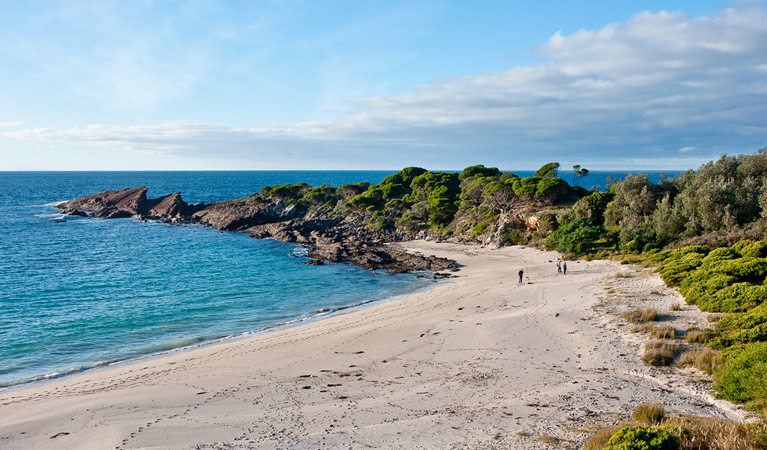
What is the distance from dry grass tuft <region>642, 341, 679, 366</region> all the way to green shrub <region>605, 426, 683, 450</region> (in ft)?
22.1

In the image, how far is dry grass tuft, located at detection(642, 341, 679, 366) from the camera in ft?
49.6

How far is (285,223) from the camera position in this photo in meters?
65.2

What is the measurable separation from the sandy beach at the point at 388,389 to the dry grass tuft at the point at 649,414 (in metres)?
0.55

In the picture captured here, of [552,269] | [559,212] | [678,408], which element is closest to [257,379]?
[678,408]

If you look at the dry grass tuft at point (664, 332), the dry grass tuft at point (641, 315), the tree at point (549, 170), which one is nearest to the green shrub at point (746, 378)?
the dry grass tuft at point (664, 332)

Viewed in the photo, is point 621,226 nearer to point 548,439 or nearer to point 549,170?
point 549,170

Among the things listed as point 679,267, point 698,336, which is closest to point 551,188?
point 679,267

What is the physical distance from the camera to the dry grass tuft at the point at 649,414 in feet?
35.5

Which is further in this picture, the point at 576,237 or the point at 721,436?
the point at 576,237

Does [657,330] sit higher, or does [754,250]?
[754,250]

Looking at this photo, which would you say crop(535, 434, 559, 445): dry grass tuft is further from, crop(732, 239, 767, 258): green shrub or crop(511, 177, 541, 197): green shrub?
crop(511, 177, 541, 197): green shrub

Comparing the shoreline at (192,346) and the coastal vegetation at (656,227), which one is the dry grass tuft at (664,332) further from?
the shoreline at (192,346)

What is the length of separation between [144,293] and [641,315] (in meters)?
31.4

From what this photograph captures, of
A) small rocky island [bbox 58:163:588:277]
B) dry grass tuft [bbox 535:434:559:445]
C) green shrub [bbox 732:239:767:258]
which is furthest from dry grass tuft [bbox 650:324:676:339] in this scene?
small rocky island [bbox 58:163:588:277]
